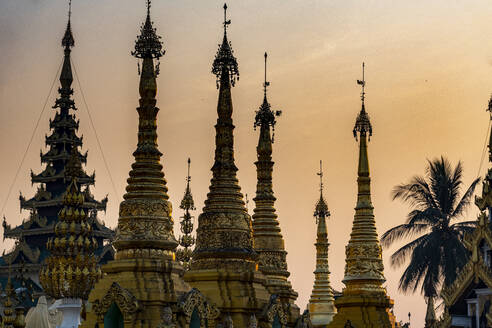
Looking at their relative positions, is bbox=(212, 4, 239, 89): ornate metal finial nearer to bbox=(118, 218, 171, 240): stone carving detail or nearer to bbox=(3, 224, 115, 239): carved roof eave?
bbox=(118, 218, 171, 240): stone carving detail

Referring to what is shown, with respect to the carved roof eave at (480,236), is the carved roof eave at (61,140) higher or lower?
higher

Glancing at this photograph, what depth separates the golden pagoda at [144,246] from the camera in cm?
3244

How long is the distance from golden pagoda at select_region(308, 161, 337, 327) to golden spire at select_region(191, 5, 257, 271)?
14.0 meters

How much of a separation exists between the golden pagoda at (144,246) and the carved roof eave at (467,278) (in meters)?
9.13

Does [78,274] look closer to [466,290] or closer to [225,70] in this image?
[225,70]

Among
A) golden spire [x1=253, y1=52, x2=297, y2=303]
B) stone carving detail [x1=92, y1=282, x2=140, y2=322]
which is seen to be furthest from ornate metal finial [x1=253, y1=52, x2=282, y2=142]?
stone carving detail [x1=92, y1=282, x2=140, y2=322]

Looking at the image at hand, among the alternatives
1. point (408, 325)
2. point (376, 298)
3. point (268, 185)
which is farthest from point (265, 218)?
point (408, 325)

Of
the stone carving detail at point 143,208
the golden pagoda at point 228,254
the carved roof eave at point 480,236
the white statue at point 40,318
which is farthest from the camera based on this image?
the white statue at point 40,318

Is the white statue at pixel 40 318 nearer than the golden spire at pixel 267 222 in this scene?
Yes

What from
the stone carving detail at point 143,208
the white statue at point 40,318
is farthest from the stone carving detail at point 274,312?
the white statue at point 40,318

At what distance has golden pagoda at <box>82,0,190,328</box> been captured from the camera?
32.4 m

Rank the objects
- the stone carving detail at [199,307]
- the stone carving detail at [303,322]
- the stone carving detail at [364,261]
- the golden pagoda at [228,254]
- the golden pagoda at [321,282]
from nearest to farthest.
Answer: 1. the stone carving detail at [199,307]
2. the golden pagoda at [228,254]
3. the stone carving detail at [303,322]
4. the stone carving detail at [364,261]
5. the golden pagoda at [321,282]

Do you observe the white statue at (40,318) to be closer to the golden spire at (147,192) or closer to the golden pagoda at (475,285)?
the golden spire at (147,192)

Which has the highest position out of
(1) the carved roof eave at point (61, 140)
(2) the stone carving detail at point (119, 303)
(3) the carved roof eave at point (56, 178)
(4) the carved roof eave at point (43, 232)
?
→ (1) the carved roof eave at point (61, 140)
